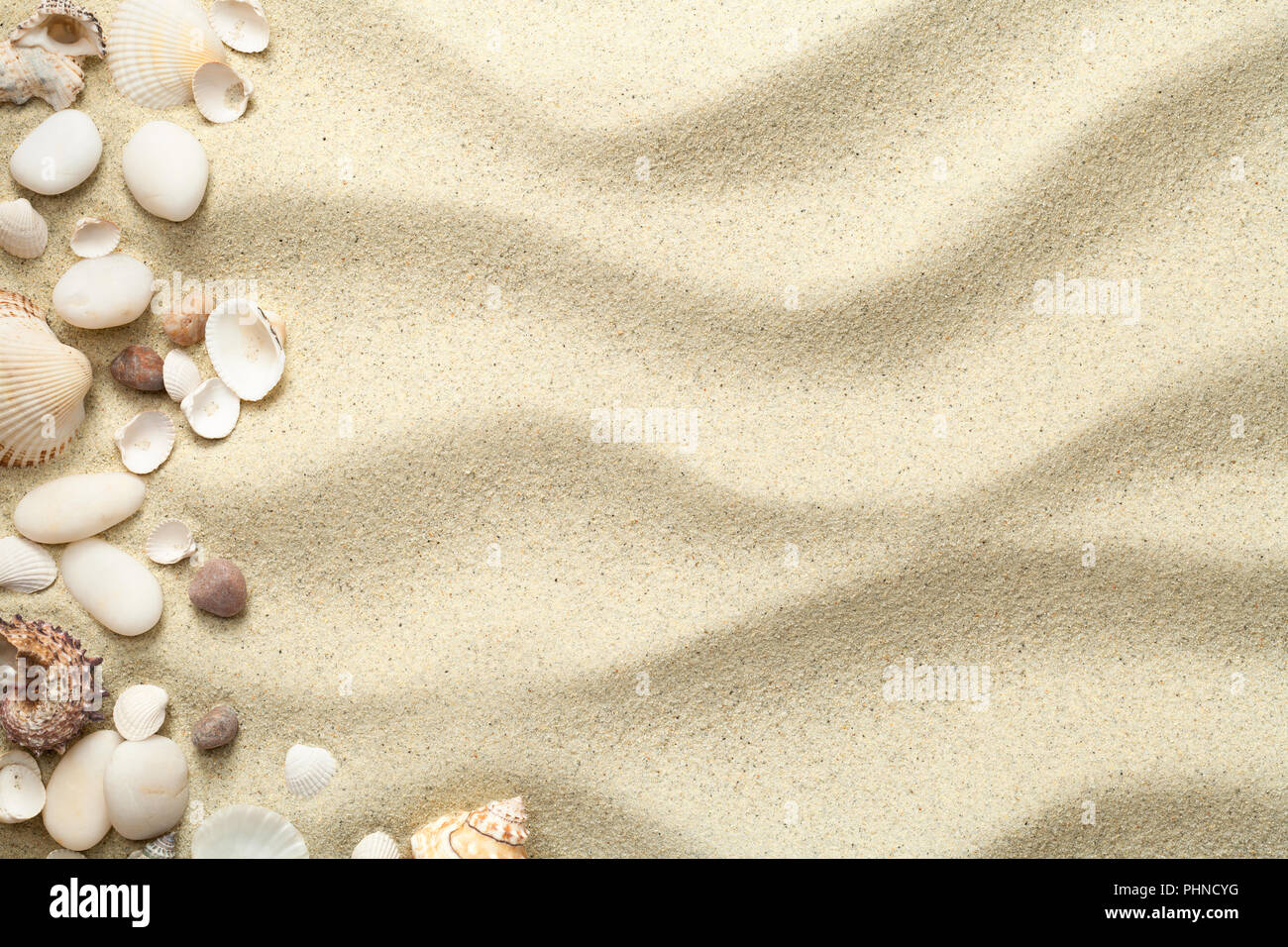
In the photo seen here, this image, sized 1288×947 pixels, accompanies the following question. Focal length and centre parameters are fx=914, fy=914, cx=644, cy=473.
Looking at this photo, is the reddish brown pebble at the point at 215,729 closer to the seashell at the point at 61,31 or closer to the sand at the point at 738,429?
the sand at the point at 738,429

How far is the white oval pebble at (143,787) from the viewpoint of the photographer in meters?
2.01

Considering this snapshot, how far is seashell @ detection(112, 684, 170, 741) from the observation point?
204cm

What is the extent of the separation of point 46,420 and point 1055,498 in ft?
7.56

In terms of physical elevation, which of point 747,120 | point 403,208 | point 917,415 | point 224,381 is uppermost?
point 747,120

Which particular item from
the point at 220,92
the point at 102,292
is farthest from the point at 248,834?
the point at 220,92

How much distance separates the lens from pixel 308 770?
2.06m

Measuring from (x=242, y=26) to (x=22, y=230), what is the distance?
0.70 metres

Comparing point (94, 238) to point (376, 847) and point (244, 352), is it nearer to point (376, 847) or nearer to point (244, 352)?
point (244, 352)

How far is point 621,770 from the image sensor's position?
209 centimetres

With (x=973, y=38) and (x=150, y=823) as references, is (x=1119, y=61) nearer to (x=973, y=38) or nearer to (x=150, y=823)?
(x=973, y=38)

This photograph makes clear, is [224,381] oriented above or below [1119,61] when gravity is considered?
below

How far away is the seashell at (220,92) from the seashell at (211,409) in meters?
0.64
